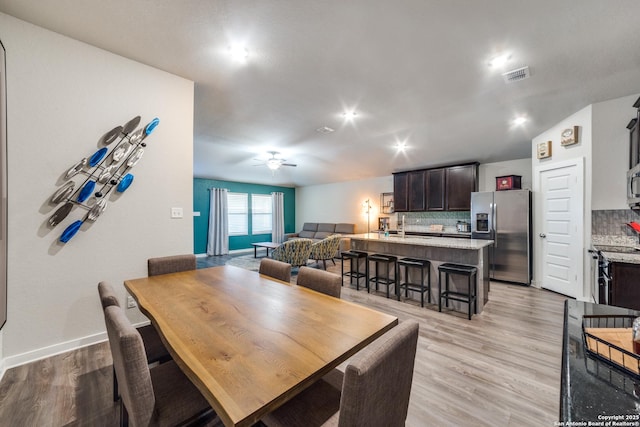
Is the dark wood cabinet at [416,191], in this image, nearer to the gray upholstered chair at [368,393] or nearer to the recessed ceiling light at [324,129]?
the recessed ceiling light at [324,129]

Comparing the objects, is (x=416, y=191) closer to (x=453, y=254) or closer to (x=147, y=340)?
(x=453, y=254)

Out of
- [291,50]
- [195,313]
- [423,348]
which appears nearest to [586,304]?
[423,348]

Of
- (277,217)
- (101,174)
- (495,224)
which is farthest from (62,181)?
(277,217)

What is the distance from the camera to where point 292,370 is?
876 mm

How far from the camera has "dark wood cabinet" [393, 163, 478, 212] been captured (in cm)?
552

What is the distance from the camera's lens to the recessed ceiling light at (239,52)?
7.41 ft

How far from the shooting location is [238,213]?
8.72 meters

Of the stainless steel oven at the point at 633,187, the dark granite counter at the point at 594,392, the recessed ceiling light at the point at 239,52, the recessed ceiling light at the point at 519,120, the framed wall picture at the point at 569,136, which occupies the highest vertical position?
the recessed ceiling light at the point at 239,52

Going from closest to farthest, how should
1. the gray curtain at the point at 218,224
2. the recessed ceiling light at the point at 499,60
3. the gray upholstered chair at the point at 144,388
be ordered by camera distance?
the gray upholstered chair at the point at 144,388
the recessed ceiling light at the point at 499,60
the gray curtain at the point at 218,224

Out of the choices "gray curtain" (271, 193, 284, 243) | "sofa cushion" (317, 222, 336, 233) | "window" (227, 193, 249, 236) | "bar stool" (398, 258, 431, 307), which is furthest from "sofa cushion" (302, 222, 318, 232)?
"bar stool" (398, 258, 431, 307)

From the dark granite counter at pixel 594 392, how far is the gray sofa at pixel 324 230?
21.9ft

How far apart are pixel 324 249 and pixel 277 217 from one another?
154 inches

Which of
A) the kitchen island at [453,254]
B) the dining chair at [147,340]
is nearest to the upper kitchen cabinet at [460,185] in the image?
the kitchen island at [453,254]

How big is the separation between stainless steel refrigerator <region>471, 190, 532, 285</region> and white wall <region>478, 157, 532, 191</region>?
1.02 meters
